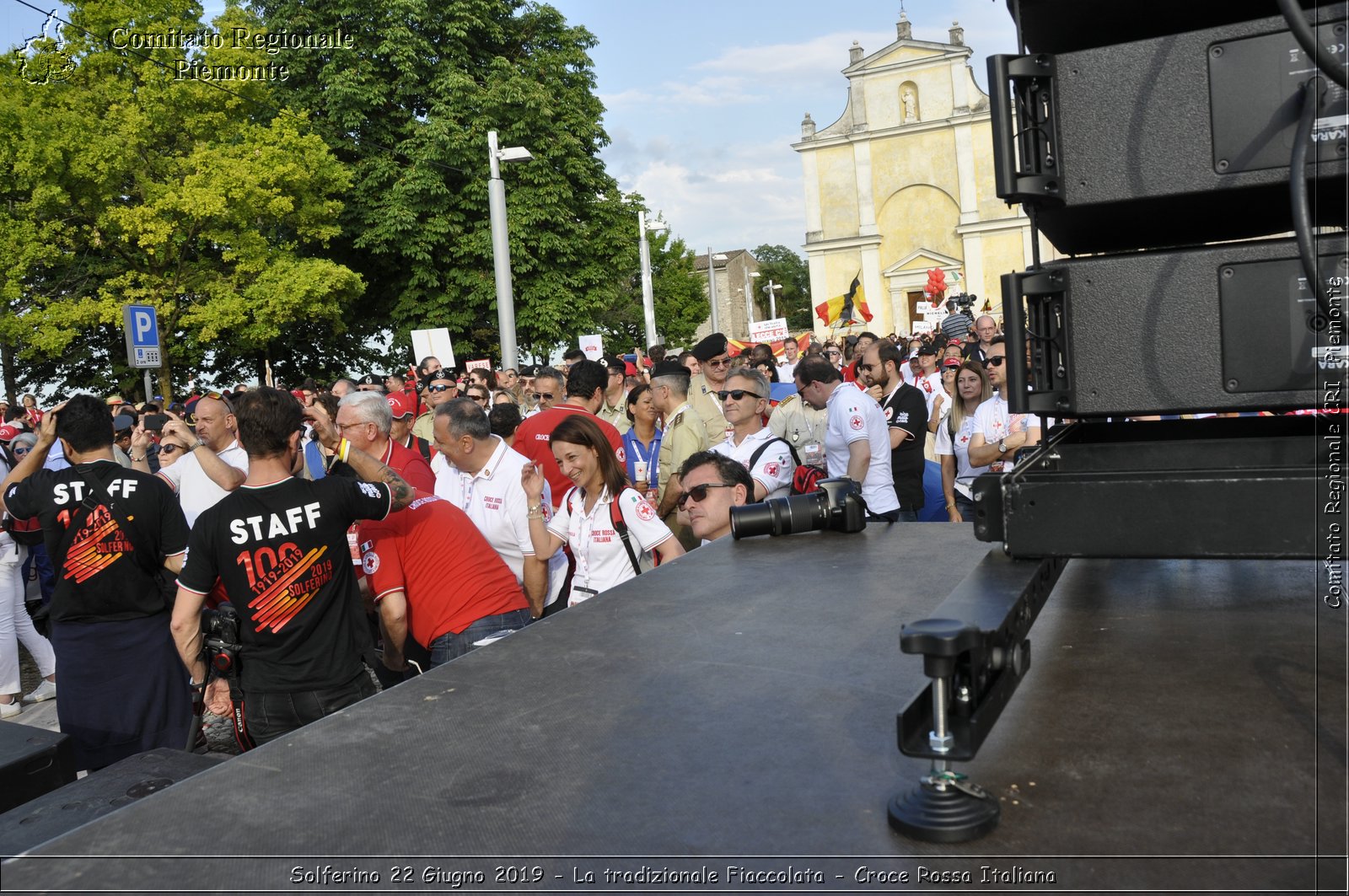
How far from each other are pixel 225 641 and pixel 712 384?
5734 mm

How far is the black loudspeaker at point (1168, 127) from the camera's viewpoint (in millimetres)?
1850

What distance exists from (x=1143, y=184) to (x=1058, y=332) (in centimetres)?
30

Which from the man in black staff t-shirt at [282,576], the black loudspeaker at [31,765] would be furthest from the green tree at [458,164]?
the black loudspeaker at [31,765]

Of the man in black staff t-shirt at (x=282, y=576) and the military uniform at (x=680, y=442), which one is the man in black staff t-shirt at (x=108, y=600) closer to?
the man in black staff t-shirt at (x=282, y=576)

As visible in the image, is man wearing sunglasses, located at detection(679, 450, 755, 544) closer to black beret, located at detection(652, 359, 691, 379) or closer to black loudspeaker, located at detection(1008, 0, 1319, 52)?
black beret, located at detection(652, 359, 691, 379)

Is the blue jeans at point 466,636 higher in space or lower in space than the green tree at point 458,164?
lower

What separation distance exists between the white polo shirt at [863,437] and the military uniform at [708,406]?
1515 millimetres

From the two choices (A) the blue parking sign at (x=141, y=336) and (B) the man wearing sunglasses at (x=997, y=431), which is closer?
(B) the man wearing sunglasses at (x=997, y=431)

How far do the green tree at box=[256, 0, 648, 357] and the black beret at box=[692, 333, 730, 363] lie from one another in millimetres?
24267

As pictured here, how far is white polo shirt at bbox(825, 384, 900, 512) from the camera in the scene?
7488 millimetres

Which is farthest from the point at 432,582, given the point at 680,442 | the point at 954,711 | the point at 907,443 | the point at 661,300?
the point at 661,300

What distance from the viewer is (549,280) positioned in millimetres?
34625

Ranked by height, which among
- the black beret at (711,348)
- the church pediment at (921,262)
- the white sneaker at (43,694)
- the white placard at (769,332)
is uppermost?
the church pediment at (921,262)


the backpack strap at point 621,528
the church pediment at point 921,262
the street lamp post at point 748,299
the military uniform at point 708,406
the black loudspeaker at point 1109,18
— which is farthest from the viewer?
the street lamp post at point 748,299
